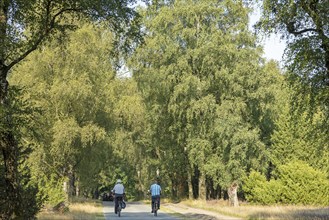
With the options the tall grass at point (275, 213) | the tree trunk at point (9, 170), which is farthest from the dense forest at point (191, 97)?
the tall grass at point (275, 213)

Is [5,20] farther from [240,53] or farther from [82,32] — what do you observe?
[240,53]

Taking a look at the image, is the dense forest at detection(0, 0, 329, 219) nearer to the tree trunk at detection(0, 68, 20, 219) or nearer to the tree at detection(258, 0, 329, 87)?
the tree at detection(258, 0, 329, 87)

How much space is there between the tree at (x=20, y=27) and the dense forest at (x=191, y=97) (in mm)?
241

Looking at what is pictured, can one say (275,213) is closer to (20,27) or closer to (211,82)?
(20,27)

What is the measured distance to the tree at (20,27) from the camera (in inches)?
479

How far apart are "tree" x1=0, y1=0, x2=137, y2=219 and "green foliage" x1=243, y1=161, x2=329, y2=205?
85.0 feet

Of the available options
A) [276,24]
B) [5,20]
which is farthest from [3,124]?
[276,24]

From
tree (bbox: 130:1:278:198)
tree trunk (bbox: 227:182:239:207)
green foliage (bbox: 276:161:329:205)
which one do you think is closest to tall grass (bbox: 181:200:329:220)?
tree trunk (bbox: 227:182:239:207)

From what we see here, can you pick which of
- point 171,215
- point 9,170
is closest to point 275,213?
point 171,215

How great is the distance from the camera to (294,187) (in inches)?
1464

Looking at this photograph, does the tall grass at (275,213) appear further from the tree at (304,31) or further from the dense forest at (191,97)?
the tree at (304,31)

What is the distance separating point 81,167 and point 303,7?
28005 mm

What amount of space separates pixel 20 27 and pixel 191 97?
22903 mm

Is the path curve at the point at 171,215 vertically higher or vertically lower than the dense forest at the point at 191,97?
lower
